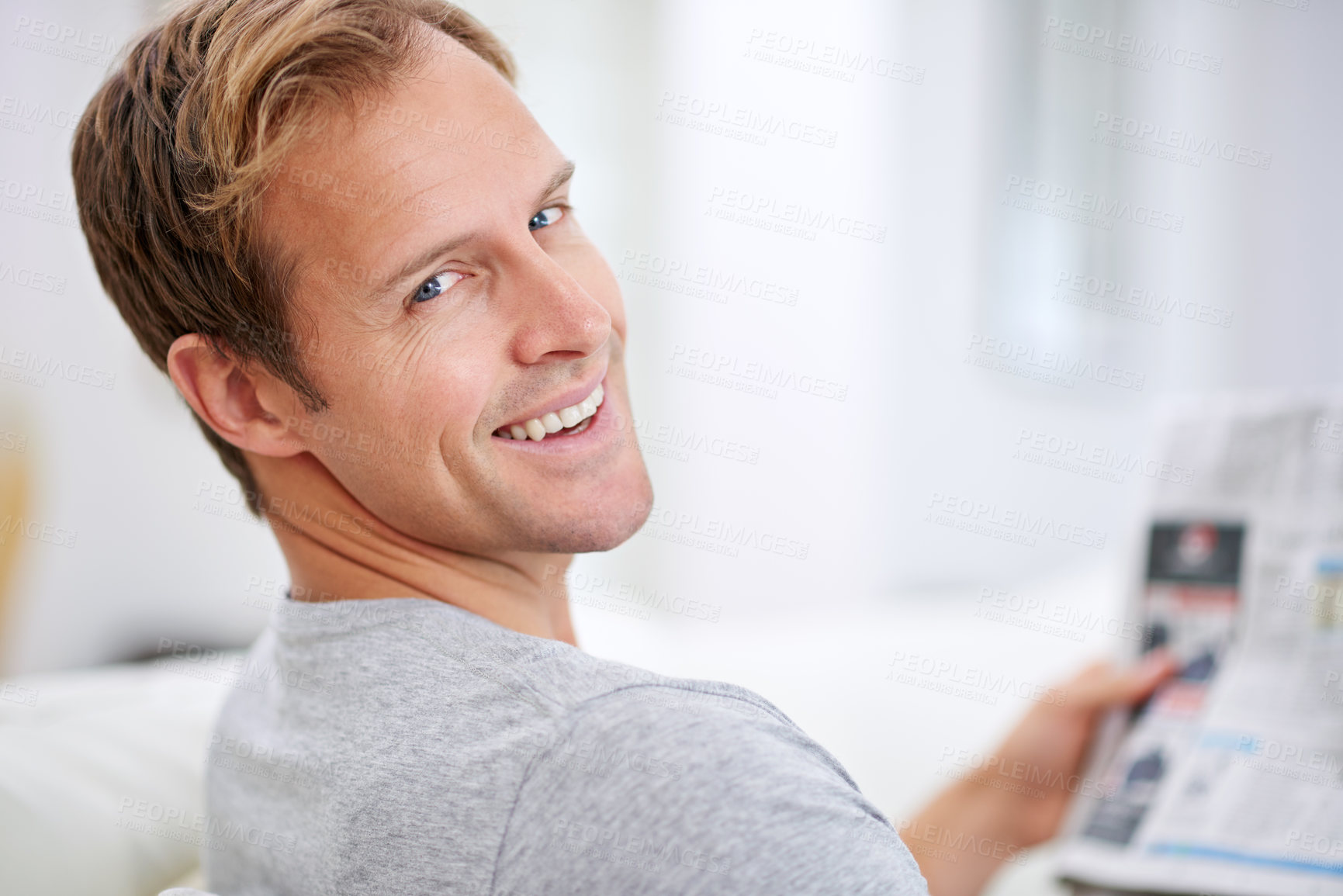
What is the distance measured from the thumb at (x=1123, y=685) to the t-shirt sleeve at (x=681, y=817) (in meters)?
0.83

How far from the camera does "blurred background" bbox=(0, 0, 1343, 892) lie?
2.39m

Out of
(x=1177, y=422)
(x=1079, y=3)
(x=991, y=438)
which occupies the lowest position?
(x=991, y=438)

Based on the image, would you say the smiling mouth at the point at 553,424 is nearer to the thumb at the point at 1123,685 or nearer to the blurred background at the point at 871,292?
the thumb at the point at 1123,685

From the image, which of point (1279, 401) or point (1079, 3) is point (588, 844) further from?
point (1079, 3)

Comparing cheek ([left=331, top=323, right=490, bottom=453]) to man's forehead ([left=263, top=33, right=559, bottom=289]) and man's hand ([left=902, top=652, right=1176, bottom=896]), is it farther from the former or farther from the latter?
man's hand ([left=902, top=652, right=1176, bottom=896])

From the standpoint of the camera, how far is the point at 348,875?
2.14ft

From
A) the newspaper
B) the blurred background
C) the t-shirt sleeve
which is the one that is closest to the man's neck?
the t-shirt sleeve

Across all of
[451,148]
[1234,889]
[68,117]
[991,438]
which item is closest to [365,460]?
[451,148]

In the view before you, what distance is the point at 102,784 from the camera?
956 millimetres

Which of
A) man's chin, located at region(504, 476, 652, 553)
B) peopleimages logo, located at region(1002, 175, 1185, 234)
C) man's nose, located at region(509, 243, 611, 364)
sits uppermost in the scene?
peopleimages logo, located at region(1002, 175, 1185, 234)

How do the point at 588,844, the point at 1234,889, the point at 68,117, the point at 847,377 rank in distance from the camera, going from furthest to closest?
1. the point at 847,377
2. the point at 68,117
3. the point at 1234,889
4. the point at 588,844

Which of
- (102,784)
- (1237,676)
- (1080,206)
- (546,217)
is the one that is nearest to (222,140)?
(546,217)

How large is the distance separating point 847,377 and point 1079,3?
4.09 ft

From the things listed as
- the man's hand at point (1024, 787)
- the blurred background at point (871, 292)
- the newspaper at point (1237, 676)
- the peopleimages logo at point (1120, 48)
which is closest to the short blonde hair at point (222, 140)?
the man's hand at point (1024, 787)
